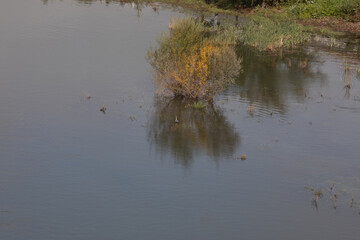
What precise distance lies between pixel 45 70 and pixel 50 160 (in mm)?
9114

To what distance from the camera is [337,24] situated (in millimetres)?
38719

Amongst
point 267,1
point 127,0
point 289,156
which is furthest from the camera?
point 127,0

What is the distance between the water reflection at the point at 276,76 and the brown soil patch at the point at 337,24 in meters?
8.84

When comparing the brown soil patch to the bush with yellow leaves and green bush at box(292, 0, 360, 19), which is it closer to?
green bush at box(292, 0, 360, 19)

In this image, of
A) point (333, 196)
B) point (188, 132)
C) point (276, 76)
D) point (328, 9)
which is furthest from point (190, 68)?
point (328, 9)

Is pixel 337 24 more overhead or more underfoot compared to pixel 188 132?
more overhead

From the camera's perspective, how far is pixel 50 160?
1438 centimetres

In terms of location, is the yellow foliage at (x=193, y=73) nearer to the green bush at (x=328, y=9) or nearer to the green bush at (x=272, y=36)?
the green bush at (x=272, y=36)

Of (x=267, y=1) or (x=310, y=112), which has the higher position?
(x=267, y=1)

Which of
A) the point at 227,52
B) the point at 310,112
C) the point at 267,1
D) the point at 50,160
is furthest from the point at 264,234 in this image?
the point at 267,1

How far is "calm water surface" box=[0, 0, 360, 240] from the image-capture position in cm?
1180

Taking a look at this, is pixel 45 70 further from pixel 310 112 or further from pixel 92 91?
pixel 310 112

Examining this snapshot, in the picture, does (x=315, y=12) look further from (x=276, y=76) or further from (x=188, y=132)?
(x=188, y=132)

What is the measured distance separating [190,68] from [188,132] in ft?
9.63
